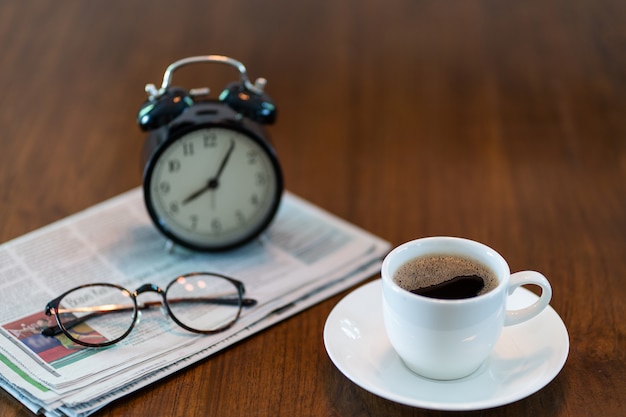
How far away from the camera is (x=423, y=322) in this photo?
89 centimetres

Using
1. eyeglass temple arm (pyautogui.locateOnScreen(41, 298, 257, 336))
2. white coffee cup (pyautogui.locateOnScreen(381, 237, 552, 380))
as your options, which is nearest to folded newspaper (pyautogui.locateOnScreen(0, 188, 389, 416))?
eyeglass temple arm (pyautogui.locateOnScreen(41, 298, 257, 336))

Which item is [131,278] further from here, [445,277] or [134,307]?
[445,277]

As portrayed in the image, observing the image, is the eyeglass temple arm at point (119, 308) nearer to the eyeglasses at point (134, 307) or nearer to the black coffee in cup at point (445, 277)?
the eyeglasses at point (134, 307)

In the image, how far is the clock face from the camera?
1232mm

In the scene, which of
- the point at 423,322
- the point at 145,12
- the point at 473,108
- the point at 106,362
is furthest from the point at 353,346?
the point at 145,12

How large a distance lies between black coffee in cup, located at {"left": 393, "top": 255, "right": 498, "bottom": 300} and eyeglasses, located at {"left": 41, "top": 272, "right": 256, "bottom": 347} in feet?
0.92

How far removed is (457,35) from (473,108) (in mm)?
334

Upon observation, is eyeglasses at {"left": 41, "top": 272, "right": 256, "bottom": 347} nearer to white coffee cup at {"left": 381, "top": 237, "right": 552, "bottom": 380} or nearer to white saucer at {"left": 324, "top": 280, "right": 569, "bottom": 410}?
white saucer at {"left": 324, "top": 280, "right": 569, "bottom": 410}

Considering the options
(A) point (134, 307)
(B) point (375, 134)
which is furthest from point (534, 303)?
(B) point (375, 134)

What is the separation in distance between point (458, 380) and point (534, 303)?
0.41 ft

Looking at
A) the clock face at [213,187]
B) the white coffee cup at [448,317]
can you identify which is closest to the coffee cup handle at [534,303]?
the white coffee cup at [448,317]

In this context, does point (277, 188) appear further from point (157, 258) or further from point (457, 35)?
point (457, 35)

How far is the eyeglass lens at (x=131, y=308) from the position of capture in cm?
109

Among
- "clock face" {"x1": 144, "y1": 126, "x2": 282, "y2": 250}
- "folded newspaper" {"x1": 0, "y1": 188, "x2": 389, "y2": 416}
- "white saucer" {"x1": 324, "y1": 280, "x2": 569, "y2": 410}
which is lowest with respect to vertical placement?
"folded newspaper" {"x1": 0, "y1": 188, "x2": 389, "y2": 416}
